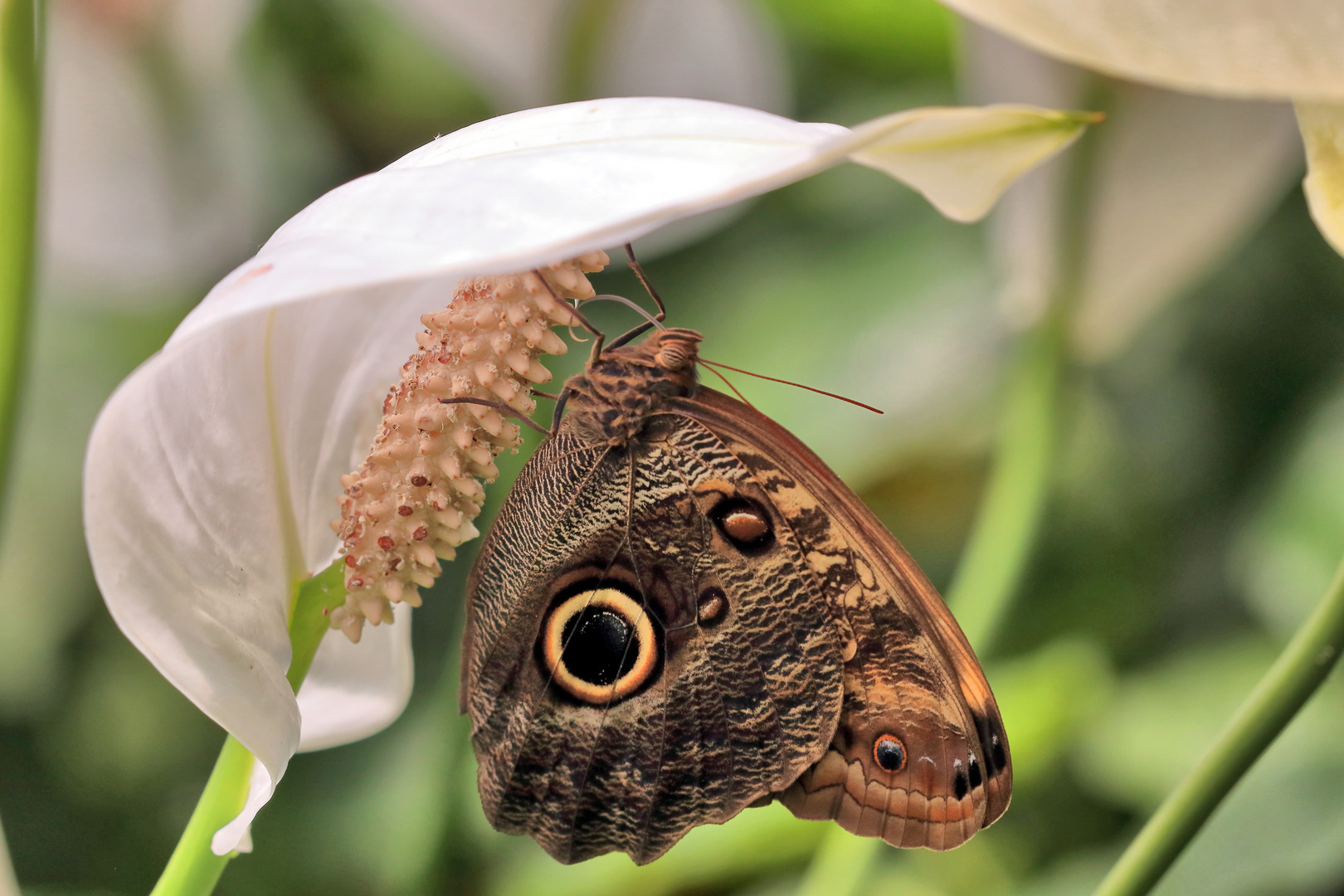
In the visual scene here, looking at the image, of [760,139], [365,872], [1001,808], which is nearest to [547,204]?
[760,139]

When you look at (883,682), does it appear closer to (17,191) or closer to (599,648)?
(599,648)

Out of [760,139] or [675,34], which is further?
[675,34]

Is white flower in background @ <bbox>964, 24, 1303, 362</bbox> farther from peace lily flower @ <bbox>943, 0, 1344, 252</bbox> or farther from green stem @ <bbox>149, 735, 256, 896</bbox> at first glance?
green stem @ <bbox>149, 735, 256, 896</bbox>

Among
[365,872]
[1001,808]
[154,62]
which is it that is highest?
[154,62]

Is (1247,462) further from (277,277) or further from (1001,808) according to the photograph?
(277,277)

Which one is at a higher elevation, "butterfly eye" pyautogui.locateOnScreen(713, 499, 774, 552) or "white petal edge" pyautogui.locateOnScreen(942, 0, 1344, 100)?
"white petal edge" pyautogui.locateOnScreen(942, 0, 1344, 100)

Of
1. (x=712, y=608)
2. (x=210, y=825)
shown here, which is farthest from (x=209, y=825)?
(x=712, y=608)

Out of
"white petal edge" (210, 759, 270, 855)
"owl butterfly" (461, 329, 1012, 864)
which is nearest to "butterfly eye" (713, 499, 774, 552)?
"owl butterfly" (461, 329, 1012, 864)
